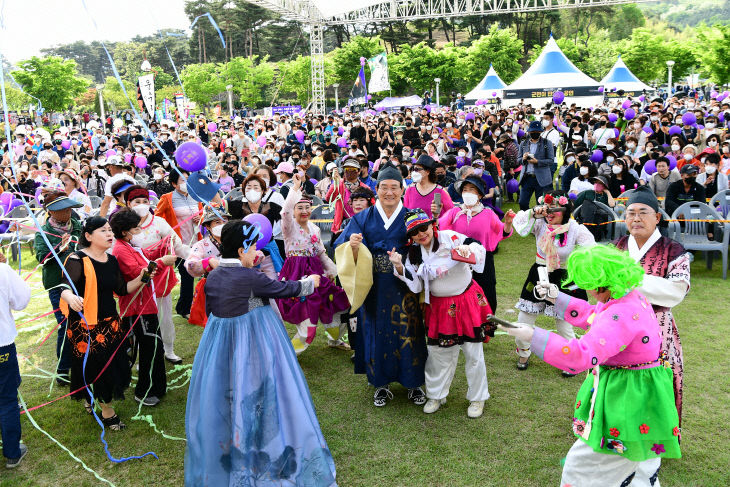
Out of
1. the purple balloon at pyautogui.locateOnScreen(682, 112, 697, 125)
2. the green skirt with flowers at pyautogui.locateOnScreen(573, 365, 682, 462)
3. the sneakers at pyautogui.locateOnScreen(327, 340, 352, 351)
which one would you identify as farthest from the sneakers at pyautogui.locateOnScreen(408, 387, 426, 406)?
the purple balloon at pyautogui.locateOnScreen(682, 112, 697, 125)

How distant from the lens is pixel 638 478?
3.09 m

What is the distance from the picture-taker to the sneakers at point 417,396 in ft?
16.6

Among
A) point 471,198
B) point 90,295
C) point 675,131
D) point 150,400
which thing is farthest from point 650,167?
point 90,295

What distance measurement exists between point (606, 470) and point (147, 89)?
712 inches

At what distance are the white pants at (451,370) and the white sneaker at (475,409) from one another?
0.04 meters

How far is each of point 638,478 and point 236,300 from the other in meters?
2.52

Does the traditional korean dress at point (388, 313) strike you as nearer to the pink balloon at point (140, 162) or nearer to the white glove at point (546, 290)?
the white glove at point (546, 290)

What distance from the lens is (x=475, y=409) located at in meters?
4.79

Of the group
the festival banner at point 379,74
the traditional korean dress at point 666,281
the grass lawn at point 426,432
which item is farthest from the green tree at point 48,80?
the traditional korean dress at point 666,281

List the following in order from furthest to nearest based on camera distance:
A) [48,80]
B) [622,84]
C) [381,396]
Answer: [622,84]
[48,80]
[381,396]

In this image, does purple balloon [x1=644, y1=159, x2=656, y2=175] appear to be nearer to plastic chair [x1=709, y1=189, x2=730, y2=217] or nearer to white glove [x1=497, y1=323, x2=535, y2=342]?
plastic chair [x1=709, y1=189, x2=730, y2=217]

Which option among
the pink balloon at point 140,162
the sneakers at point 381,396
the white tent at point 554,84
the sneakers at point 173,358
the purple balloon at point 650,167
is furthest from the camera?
the white tent at point 554,84

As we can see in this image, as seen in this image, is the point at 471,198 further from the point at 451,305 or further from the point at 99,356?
the point at 99,356

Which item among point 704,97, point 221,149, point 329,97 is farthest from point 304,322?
point 329,97
